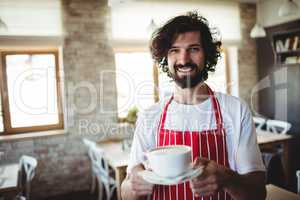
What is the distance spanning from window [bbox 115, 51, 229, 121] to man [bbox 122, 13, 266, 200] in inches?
112

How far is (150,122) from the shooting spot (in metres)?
1.26

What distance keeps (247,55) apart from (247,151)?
4.16m

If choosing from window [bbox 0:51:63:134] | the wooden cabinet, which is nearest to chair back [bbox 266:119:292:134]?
the wooden cabinet

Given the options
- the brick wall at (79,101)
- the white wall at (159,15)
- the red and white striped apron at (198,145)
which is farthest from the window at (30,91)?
the red and white striped apron at (198,145)

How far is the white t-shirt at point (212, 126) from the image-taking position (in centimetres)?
109

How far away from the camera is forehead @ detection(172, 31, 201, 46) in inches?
45.8

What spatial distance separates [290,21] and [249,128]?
12.6ft

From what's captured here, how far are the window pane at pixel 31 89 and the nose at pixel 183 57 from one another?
10.1 feet

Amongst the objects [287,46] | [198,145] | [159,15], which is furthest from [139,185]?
[287,46]

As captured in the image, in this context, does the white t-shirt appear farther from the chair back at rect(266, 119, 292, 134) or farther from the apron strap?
the chair back at rect(266, 119, 292, 134)

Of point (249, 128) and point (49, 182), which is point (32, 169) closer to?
point (49, 182)

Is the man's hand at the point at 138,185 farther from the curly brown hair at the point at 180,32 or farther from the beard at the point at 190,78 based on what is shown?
the curly brown hair at the point at 180,32

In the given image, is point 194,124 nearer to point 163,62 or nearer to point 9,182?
point 163,62

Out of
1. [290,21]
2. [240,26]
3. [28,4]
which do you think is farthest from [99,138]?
[290,21]
